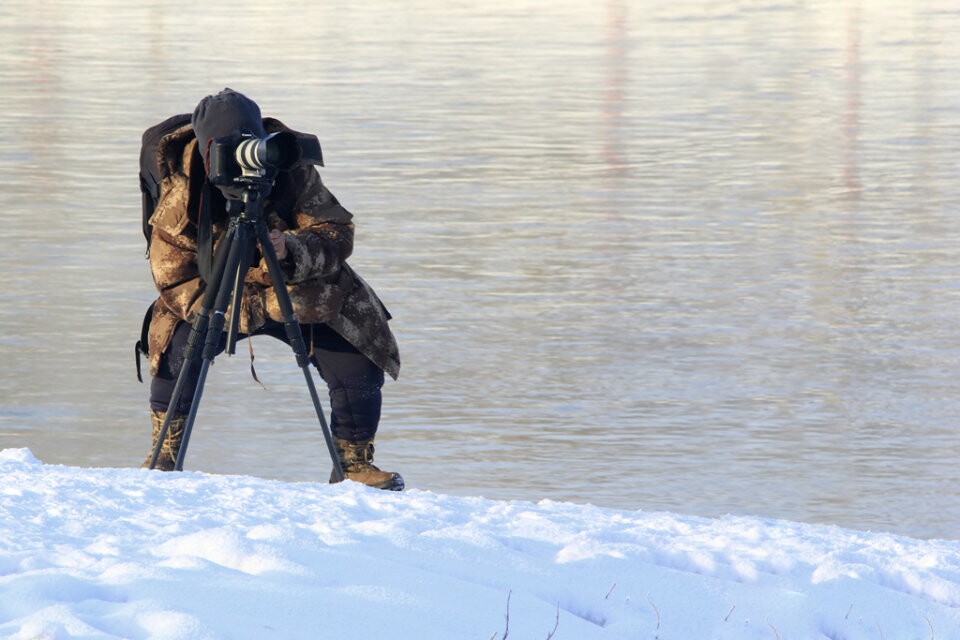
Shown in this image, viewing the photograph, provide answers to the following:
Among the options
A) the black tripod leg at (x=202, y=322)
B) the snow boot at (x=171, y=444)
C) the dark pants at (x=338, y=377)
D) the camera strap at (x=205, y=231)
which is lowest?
the snow boot at (x=171, y=444)

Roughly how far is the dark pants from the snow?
730mm

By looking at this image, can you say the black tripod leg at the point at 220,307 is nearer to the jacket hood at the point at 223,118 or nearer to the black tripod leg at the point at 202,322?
the black tripod leg at the point at 202,322

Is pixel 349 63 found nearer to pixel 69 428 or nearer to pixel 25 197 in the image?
pixel 25 197

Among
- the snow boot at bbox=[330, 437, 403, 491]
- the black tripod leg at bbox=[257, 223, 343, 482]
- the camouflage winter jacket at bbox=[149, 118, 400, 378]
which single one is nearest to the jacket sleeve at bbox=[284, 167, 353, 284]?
the camouflage winter jacket at bbox=[149, 118, 400, 378]

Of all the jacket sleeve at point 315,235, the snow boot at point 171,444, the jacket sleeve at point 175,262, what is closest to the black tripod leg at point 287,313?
the jacket sleeve at point 315,235

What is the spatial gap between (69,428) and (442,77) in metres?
14.4

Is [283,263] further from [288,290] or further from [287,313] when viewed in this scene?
[287,313]

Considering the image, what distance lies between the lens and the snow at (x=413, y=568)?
3.88 meters

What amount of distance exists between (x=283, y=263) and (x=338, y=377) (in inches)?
18.3

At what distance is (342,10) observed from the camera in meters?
34.2

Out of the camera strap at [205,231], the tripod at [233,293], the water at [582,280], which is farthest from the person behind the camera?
the water at [582,280]

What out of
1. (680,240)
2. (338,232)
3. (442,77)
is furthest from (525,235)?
(442,77)

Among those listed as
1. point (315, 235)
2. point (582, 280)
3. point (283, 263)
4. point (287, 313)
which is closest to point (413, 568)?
point (287, 313)

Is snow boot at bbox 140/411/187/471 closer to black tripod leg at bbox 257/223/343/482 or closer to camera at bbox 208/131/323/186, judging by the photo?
black tripod leg at bbox 257/223/343/482
